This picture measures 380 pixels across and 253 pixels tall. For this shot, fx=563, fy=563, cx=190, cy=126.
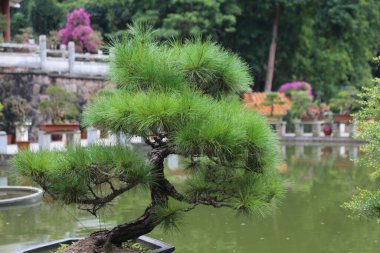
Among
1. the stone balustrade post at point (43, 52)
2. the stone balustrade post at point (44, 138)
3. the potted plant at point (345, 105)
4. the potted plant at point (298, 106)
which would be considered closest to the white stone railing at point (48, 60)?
the stone balustrade post at point (43, 52)

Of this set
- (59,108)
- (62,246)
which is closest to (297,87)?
(59,108)

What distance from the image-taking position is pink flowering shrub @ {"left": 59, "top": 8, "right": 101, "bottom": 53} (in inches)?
843

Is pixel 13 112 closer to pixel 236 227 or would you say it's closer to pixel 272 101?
pixel 272 101

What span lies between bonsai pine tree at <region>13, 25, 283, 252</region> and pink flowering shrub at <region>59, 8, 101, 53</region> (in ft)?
58.2

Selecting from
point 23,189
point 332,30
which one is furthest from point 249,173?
point 332,30

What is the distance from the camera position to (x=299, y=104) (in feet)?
69.7

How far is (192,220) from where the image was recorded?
7180 millimetres

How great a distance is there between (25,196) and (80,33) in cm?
1404

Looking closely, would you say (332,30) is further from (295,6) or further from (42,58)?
(42,58)

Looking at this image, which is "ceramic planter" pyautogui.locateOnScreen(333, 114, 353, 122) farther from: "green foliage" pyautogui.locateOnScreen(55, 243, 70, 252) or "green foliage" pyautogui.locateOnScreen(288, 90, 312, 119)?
"green foliage" pyautogui.locateOnScreen(55, 243, 70, 252)

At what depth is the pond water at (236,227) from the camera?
591 centimetres

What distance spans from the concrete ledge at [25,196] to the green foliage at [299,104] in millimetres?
13674

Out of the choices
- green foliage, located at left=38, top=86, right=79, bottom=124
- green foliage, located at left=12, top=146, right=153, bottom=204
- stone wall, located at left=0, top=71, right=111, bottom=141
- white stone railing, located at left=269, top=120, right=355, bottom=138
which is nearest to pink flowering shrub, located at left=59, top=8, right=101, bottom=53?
stone wall, located at left=0, top=71, right=111, bottom=141

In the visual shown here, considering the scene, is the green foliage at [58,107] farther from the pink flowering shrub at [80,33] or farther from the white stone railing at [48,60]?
the pink flowering shrub at [80,33]
